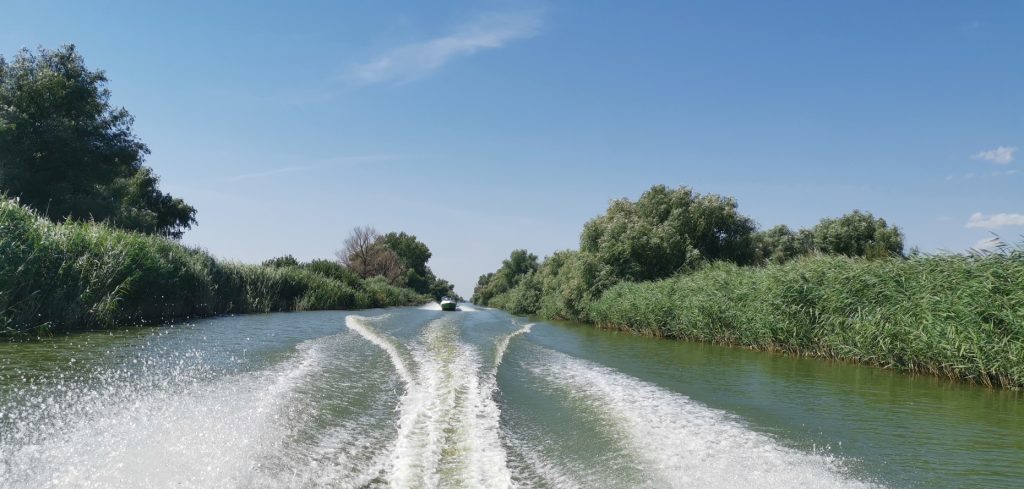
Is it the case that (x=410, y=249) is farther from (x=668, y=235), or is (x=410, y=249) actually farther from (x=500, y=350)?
(x=500, y=350)

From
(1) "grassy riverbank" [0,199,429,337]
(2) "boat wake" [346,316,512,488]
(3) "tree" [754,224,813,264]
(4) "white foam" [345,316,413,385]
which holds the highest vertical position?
(3) "tree" [754,224,813,264]

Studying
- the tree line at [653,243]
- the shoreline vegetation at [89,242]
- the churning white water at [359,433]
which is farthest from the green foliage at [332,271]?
the churning white water at [359,433]

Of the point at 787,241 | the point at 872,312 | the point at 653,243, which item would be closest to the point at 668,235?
the point at 653,243

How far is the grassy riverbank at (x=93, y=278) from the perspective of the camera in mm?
12523

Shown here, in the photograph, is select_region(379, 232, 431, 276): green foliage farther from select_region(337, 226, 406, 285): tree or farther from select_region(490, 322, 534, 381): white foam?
select_region(490, 322, 534, 381): white foam

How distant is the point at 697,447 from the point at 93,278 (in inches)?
608

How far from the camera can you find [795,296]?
51.3 ft

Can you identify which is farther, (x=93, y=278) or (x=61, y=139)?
(x=61, y=139)

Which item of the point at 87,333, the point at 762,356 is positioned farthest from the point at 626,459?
the point at 87,333

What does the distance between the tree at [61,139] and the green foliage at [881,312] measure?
28197 mm

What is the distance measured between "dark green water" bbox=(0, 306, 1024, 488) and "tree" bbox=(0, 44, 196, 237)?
2385cm

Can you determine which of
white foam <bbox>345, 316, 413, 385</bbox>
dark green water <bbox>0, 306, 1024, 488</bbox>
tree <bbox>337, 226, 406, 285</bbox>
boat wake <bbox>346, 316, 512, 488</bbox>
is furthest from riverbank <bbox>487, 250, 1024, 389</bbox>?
tree <bbox>337, 226, 406, 285</bbox>

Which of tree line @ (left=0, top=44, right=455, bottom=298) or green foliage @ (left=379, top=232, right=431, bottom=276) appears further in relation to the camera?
green foliage @ (left=379, top=232, right=431, bottom=276)

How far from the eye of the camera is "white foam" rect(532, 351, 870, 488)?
202 inches
